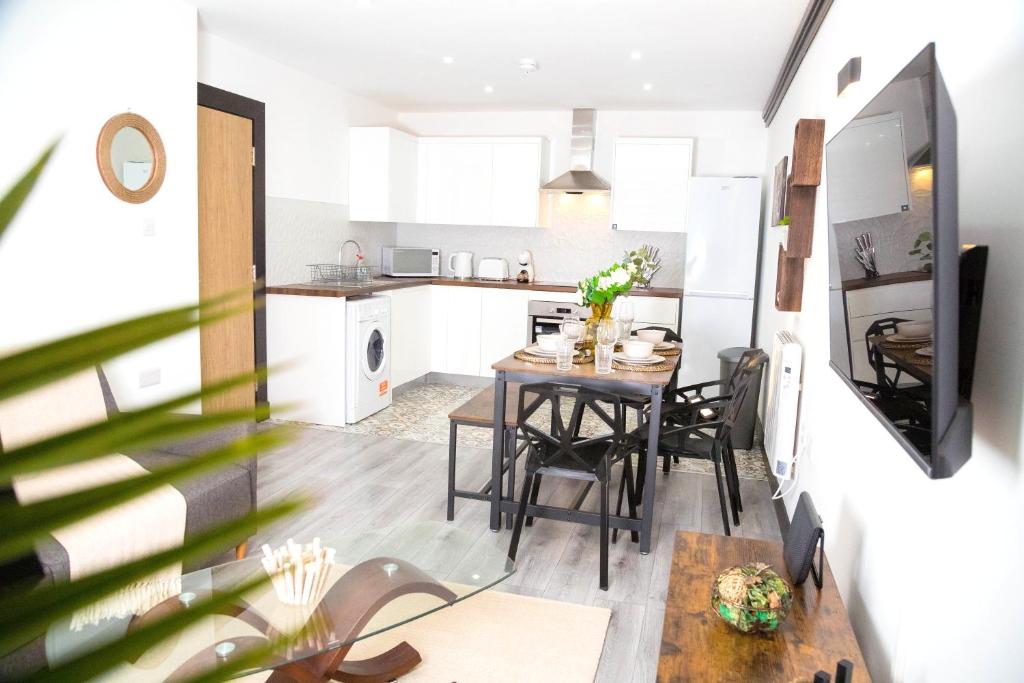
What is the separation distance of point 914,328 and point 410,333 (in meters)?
5.62

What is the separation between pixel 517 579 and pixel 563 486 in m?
1.20

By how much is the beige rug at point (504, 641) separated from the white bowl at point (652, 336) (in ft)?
6.08

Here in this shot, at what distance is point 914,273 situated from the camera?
1305 mm

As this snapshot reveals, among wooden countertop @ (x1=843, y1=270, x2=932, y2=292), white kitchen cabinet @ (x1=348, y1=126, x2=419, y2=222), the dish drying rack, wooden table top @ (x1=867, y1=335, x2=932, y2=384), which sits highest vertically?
white kitchen cabinet @ (x1=348, y1=126, x2=419, y2=222)

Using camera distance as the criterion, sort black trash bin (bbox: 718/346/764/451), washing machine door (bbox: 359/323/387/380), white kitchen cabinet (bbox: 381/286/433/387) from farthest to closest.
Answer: white kitchen cabinet (bbox: 381/286/433/387)
washing machine door (bbox: 359/323/387/380)
black trash bin (bbox: 718/346/764/451)

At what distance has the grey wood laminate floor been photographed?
286 centimetres

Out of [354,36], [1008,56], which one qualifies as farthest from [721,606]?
[354,36]

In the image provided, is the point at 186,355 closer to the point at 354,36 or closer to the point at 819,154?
the point at 354,36

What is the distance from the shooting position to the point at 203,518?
2.92 m

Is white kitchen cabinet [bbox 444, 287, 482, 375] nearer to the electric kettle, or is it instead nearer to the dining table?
the electric kettle

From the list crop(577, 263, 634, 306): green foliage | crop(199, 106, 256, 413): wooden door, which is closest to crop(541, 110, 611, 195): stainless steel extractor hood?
crop(199, 106, 256, 413): wooden door

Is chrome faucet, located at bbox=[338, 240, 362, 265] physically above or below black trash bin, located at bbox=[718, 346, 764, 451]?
above

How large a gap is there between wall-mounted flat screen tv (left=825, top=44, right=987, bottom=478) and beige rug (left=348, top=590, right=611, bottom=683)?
142 centimetres

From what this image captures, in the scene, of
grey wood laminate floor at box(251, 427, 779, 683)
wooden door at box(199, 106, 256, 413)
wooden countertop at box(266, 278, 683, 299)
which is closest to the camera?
grey wood laminate floor at box(251, 427, 779, 683)
